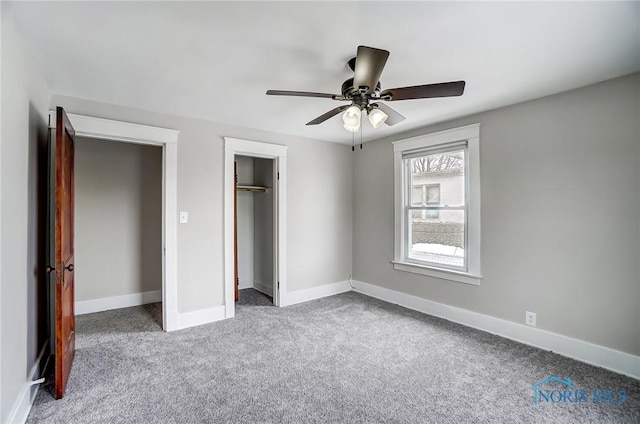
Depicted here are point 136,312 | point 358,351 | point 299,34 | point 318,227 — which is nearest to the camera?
point 299,34

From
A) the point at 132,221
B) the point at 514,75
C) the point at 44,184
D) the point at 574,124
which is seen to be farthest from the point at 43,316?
the point at 574,124

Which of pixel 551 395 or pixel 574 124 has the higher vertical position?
pixel 574 124

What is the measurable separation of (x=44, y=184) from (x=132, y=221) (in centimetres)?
179

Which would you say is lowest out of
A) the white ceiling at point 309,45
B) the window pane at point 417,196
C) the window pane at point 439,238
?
the window pane at point 439,238

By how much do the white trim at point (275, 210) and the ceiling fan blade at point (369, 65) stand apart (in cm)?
212

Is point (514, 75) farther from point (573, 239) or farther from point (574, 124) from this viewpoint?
point (573, 239)

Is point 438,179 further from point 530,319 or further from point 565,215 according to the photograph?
point 530,319

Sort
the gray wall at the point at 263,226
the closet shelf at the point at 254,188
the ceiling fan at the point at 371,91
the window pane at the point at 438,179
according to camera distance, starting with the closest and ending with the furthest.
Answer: the ceiling fan at the point at 371,91 → the window pane at the point at 438,179 → the closet shelf at the point at 254,188 → the gray wall at the point at 263,226

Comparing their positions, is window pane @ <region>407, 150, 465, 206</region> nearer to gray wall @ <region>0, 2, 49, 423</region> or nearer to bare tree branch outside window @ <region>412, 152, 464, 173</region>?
bare tree branch outside window @ <region>412, 152, 464, 173</region>

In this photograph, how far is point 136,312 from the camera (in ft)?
12.8

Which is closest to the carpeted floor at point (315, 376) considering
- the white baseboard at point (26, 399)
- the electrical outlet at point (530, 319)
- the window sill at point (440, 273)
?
the white baseboard at point (26, 399)

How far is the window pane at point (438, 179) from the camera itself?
3.56 metres

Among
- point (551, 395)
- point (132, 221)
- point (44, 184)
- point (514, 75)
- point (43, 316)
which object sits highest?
point (514, 75)

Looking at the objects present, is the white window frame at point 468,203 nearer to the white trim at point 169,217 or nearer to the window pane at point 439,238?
the window pane at point 439,238
